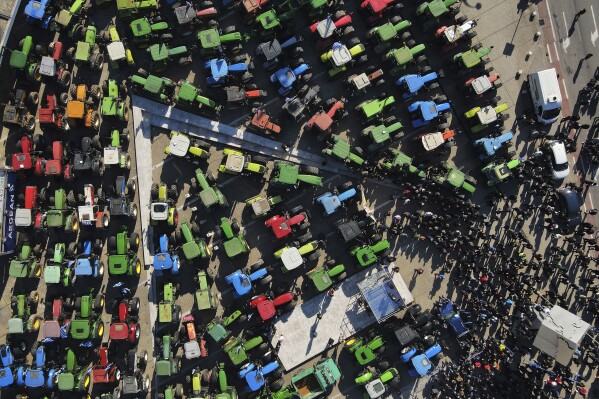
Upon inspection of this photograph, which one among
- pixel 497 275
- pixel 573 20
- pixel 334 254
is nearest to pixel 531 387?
pixel 497 275

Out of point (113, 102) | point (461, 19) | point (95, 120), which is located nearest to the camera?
point (113, 102)

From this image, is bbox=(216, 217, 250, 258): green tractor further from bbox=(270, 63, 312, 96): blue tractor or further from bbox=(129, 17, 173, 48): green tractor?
bbox=(129, 17, 173, 48): green tractor

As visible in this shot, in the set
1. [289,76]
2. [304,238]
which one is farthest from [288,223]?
[289,76]

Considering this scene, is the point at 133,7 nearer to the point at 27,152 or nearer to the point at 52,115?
the point at 52,115

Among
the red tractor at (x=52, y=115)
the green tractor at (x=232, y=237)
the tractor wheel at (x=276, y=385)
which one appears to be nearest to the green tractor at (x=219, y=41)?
the red tractor at (x=52, y=115)

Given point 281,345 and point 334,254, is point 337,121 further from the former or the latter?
point 281,345

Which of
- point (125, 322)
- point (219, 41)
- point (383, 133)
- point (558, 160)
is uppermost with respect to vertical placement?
point (219, 41)
